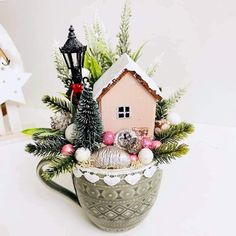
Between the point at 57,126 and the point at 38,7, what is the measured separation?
691 mm

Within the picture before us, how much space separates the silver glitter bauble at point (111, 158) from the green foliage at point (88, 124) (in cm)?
2

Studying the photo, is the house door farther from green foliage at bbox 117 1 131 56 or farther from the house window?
green foliage at bbox 117 1 131 56

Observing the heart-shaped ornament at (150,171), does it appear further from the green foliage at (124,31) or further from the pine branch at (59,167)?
the green foliage at (124,31)

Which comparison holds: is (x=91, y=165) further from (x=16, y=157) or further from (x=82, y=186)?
(x=16, y=157)

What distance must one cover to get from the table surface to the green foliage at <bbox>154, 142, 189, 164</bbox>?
0.53 feet

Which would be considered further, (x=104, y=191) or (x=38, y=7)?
(x=38, y=7)

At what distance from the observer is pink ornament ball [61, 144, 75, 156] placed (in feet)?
1.84

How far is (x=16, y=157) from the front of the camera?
0.93 m

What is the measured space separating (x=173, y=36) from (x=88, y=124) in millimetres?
591

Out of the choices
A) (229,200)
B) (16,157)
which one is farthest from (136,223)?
(16,157)

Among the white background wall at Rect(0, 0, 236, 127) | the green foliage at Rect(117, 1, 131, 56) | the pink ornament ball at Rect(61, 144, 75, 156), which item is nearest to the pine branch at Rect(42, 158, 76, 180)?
the pink ornament ball at Rect(61, 144, 75, 156)

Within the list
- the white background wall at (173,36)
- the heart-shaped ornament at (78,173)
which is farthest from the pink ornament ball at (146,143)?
the white background wall at (173,36)

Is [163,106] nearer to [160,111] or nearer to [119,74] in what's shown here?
[160,111]

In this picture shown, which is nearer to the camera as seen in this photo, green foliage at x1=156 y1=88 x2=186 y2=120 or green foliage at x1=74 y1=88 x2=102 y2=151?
green foliage at x1=74 y1=88 x2=102 y2=151
